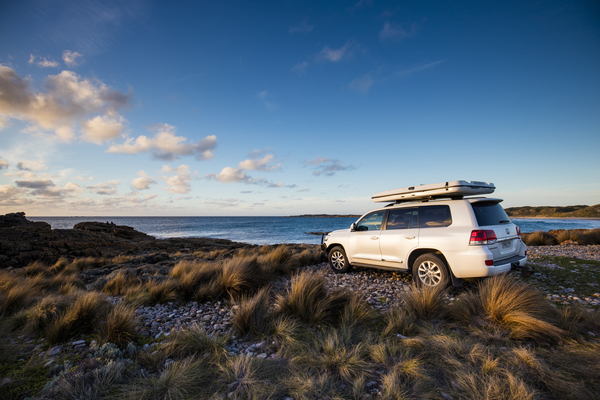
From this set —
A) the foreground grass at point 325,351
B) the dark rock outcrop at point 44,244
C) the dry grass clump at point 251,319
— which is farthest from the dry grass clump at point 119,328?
the dark rock outcrop at point 44,244

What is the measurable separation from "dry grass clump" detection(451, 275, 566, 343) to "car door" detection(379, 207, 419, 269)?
1736mm

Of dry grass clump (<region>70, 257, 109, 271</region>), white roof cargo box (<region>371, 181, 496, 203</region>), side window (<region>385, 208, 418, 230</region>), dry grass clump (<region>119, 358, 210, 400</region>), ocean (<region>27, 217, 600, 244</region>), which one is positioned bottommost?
ocean (<region>27, 217, 600, 244</region>)

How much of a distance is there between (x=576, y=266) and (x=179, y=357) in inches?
392

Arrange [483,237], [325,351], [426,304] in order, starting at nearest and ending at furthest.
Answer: [325,351] < [426,304] < [483,237]

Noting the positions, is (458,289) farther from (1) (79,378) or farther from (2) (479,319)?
(1) (79,378)

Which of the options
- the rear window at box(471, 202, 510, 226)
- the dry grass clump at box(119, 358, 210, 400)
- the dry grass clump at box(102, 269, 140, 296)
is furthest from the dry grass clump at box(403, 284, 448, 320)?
the dry grass clump at box(102, 269, 140, 296)

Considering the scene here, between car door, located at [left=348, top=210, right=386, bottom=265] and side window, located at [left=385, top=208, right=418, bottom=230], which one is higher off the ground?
side window, located at [left=385, top=208, right=418, bottom=230]

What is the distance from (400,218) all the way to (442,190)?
1.26 metres

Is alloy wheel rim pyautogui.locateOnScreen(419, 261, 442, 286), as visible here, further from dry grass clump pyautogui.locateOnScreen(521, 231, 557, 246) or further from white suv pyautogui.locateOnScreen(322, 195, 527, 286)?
dry grass clump pyautogui.locateOnScreen(521, 231, 557, 246)

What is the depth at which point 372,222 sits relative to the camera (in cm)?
724

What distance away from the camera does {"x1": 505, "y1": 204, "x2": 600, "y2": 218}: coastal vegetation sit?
60.3m

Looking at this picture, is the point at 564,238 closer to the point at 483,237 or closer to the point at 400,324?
the point at 483,237

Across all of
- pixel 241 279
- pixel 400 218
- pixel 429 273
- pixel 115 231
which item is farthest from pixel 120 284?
pixel 115 231

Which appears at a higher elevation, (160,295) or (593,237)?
(593,237)
